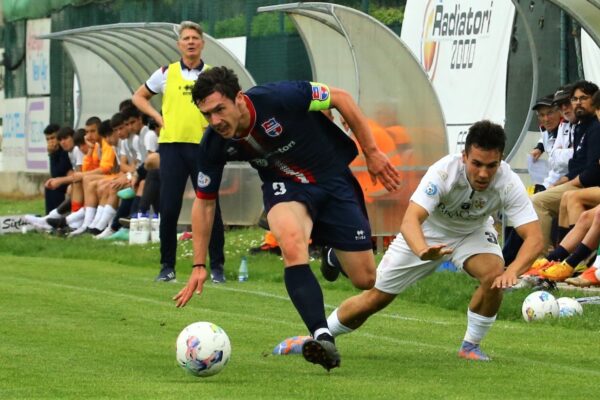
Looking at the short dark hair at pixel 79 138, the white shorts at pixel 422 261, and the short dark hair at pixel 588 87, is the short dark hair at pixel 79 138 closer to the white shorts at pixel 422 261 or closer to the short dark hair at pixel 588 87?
the short dark hair at pixel 588 87

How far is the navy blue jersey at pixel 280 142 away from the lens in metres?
9.24

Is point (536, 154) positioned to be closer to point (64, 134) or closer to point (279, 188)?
point (279, 188)

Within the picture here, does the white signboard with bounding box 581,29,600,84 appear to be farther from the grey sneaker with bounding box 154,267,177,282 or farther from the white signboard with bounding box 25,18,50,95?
the white signboard with bounding box 25,18,50,95

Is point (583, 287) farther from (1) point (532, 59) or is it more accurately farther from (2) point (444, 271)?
(1) point (532, 59)

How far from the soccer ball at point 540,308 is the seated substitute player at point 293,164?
3.09m

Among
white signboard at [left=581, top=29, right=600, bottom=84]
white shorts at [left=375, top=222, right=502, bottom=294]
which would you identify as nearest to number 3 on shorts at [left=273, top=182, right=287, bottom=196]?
white shorts at [left=375, top=222, right=502, bottom=294]

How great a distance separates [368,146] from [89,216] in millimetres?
15174

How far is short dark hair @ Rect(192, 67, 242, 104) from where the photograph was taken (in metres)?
8.91

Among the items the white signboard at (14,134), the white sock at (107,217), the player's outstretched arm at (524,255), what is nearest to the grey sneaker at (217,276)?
the player's outstretched arm at (524,255)

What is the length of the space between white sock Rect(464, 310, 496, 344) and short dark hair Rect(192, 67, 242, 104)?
7.13 ft

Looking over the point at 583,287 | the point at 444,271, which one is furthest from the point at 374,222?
the point at 583,287

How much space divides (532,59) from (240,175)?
495 centimetres

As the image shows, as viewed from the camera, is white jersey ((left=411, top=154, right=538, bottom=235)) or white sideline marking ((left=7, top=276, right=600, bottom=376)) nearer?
white jersey ((left=411, top=154, right=538, bottom=235))

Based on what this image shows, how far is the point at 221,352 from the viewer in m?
8.42
